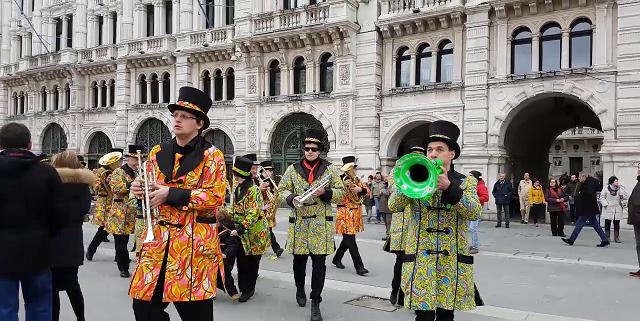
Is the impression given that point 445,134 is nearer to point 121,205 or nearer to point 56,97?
point 121,205

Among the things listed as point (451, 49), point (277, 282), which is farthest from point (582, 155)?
point (277, 282)

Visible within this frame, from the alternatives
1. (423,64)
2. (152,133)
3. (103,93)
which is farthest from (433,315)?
(103,93)

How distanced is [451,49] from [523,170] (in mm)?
6747

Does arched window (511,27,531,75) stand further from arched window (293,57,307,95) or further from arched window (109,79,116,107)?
arched window (109,79,116,107)

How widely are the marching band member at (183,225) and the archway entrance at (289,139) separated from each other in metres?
19.4

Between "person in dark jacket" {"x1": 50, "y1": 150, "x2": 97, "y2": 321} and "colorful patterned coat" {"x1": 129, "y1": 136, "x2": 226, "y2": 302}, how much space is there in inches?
76.3

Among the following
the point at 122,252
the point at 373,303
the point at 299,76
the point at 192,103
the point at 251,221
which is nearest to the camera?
the point at 192,103

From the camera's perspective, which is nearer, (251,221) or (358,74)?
(251,221)

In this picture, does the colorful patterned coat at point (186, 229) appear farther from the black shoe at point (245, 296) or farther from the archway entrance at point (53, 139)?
the archway entrance at point (53, 139)

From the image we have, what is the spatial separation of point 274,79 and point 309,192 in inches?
743

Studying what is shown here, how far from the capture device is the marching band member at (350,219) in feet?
30.9

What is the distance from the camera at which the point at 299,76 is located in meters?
24.0

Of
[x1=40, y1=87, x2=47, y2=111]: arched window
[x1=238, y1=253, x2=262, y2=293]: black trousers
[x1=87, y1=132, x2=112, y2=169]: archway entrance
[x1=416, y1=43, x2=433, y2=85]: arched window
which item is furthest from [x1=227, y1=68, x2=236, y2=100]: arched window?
[x1=238, y1=253, x2=262, y2=293]: black trousers

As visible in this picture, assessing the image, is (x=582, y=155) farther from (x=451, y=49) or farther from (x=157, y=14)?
(x=157, y=14)
